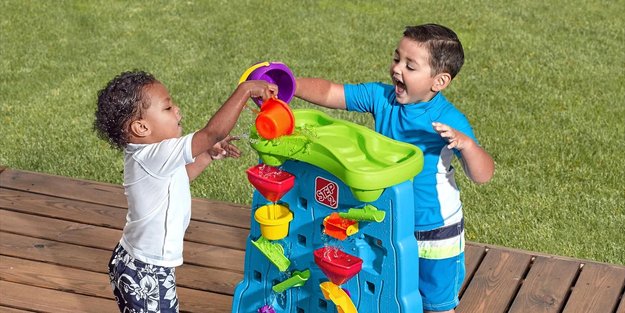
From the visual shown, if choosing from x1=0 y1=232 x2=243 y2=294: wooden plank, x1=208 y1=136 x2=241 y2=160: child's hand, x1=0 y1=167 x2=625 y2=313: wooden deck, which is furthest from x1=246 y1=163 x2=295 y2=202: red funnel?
x1=0 y1=232 x2=243 y2=294: wooden plank

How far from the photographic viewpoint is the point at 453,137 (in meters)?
3.38

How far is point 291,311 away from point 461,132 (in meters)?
0.90

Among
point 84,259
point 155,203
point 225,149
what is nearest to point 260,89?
point 225,149

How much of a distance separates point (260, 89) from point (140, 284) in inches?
33.7

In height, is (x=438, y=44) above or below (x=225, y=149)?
above

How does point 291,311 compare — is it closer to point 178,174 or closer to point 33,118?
point 178,174

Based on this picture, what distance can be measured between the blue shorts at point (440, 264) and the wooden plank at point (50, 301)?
4.70ft

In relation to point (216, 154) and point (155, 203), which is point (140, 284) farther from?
point (216, 154)

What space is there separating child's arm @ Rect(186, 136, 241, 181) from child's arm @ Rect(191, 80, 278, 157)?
0.69 feet

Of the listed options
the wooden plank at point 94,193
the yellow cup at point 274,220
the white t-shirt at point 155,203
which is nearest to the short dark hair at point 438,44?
the yellow cup at point 274,220

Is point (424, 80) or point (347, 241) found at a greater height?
point (424, 80)

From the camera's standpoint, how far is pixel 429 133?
362 centimetres

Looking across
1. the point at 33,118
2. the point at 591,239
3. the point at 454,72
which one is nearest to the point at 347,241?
the point at 454,72

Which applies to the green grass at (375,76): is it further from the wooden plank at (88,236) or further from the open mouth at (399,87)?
the open mouth at (399,87)
